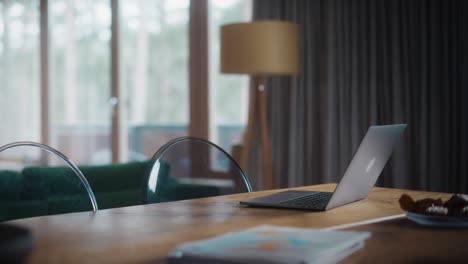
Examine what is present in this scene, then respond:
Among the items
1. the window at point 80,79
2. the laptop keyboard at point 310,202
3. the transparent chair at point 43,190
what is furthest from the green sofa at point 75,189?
the window at point 80,79

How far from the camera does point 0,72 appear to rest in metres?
7.21

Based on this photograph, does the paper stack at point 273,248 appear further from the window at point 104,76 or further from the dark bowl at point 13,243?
the window at point 104,76

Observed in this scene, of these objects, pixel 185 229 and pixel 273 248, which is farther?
pixel 185 229

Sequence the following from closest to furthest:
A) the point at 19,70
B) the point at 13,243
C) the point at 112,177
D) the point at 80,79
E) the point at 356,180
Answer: the point at 13,243 → the point at 356,180 → the point at 112,177 → the point at 80,79 → the point at 19,70

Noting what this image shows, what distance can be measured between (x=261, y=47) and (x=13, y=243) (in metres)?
3.15

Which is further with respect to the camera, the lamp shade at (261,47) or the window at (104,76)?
the window at (104,76)

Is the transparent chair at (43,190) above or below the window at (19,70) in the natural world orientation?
below

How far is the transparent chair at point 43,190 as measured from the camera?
1894mm

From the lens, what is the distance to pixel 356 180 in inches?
63.1

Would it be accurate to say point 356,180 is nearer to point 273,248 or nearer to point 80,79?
point 273,248

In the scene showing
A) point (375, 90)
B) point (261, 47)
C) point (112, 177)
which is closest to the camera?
point (112, 177)

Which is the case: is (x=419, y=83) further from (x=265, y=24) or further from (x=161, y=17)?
(x=161, y=17)

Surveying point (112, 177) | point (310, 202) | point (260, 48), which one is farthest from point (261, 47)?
point (310, 202)

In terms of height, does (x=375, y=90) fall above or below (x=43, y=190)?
above
